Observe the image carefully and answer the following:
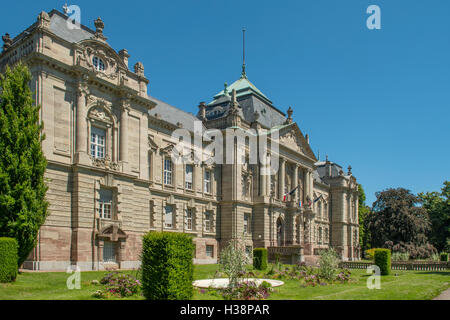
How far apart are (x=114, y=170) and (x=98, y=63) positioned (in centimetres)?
805

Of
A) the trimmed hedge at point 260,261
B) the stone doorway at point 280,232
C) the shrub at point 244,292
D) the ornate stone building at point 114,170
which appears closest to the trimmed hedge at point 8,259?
the ornate stone building at point 114,170

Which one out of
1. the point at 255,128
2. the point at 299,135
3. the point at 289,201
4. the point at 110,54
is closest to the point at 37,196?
the point at 110,54

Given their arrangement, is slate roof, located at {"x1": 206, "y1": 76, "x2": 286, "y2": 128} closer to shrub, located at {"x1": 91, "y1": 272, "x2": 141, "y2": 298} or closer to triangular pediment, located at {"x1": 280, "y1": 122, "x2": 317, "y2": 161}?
triangular pediment, located at {"x1": 280, "y1": 122, "x2": 317, "y2": 161}

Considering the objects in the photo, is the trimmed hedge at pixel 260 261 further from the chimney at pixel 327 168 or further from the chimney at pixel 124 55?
the chimney at pixel 327 168

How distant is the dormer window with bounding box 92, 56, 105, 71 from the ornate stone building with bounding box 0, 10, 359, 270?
7 centimetres

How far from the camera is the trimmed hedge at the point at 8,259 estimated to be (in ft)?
62.6

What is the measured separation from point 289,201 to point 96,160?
29869 mm

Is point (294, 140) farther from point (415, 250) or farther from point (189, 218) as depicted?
point (415, 250)

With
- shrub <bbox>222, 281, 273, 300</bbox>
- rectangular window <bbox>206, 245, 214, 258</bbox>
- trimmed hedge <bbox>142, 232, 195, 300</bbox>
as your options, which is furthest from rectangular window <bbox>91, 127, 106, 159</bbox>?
rectangular window <bbox>206, 245, 214, 258</bbox>

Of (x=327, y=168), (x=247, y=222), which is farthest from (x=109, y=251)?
(x=327, y=168)

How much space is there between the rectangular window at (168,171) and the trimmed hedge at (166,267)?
2569cm

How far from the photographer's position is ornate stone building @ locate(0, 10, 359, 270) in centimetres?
2719

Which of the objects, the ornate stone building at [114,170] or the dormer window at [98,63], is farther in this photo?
the dormer window at [98,63]
